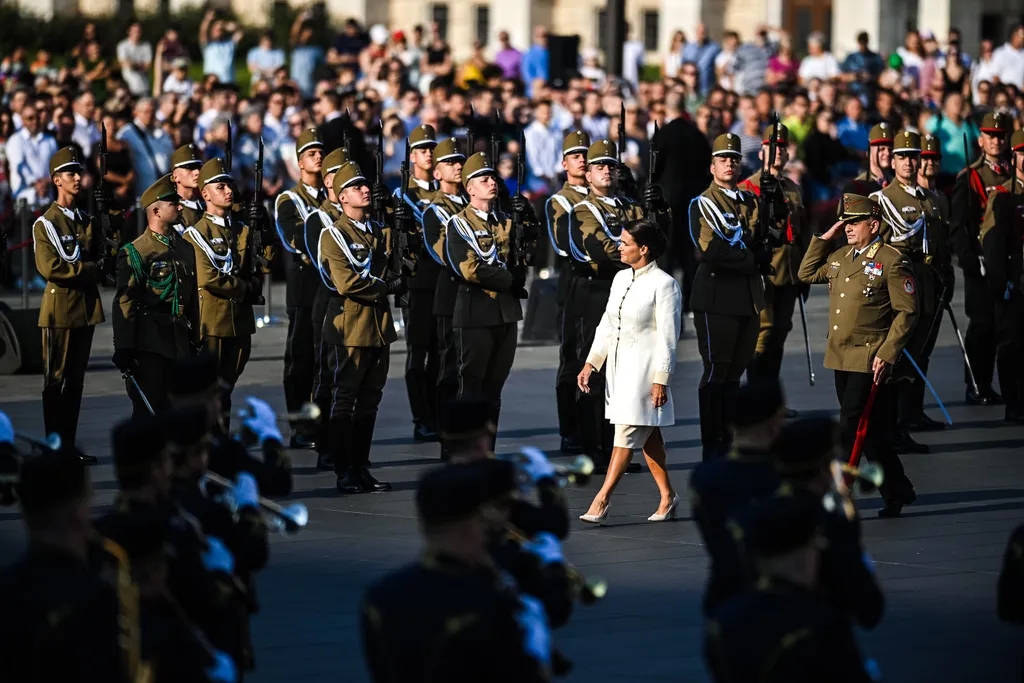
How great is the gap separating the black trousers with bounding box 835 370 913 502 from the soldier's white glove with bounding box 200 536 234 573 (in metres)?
5.48

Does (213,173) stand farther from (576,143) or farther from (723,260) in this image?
(723,260)

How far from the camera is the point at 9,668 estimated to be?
5039 millimetres

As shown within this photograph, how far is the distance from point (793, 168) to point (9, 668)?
16.5m

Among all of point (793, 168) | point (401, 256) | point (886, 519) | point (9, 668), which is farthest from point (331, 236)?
point (793, 168)

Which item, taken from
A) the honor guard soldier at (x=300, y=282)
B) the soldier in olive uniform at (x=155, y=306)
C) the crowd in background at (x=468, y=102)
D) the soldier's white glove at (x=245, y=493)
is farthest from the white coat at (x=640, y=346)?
the crowd in background at (x=468, y=102)

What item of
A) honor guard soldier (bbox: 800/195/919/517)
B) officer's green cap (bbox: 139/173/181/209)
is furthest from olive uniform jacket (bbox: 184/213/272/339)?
honor guard soldier (bbox: 800/195/919/517)

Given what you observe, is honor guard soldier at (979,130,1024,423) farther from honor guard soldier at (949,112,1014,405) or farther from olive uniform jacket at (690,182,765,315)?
olive uniform jacket at (690,182,765,315)

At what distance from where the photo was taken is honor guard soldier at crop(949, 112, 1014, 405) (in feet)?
49.0

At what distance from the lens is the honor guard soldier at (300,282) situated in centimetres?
1384

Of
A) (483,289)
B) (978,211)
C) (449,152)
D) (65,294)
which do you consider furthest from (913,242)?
(65,294)

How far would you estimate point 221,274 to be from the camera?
12.7 meters

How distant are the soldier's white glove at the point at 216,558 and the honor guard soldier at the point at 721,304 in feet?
23.0

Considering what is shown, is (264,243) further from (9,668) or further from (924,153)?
(9,668)

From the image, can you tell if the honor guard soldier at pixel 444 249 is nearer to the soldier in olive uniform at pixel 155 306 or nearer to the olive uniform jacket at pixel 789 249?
the soldier in olive uniform at pixel 155 306
